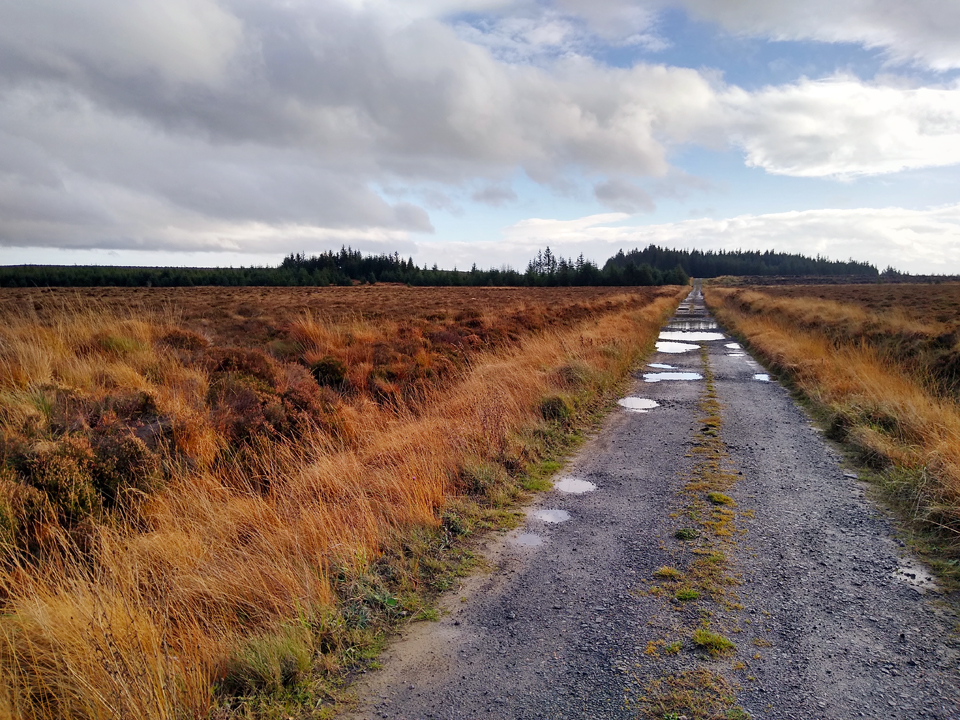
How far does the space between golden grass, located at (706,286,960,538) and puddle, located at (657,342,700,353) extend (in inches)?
79.1

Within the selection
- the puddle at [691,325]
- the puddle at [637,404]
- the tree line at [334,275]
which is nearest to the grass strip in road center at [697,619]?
the puddle at [637,404]

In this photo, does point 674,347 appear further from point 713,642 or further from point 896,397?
point 713,642

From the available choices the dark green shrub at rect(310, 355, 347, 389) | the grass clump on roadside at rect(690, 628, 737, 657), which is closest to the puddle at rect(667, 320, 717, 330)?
the dark green shrub at rect(310, 355, 347, 389)

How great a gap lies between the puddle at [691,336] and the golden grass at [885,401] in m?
3.75

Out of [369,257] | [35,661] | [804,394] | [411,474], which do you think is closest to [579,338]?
[804,394]

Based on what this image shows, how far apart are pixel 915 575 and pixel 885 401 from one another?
5117mm

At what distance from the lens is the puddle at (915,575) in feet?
12.4

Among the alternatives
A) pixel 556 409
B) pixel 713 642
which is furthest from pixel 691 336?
pixel 713 642

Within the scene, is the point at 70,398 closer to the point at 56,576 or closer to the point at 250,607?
the point at 56,576

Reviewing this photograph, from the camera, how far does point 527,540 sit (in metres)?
4.55

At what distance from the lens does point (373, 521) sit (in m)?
4.29

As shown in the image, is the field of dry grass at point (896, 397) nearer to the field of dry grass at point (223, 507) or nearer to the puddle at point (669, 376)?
the puddle at point (669, 376)

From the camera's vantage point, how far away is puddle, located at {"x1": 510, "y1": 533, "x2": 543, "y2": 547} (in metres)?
4.47

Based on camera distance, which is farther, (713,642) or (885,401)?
(885,401)
